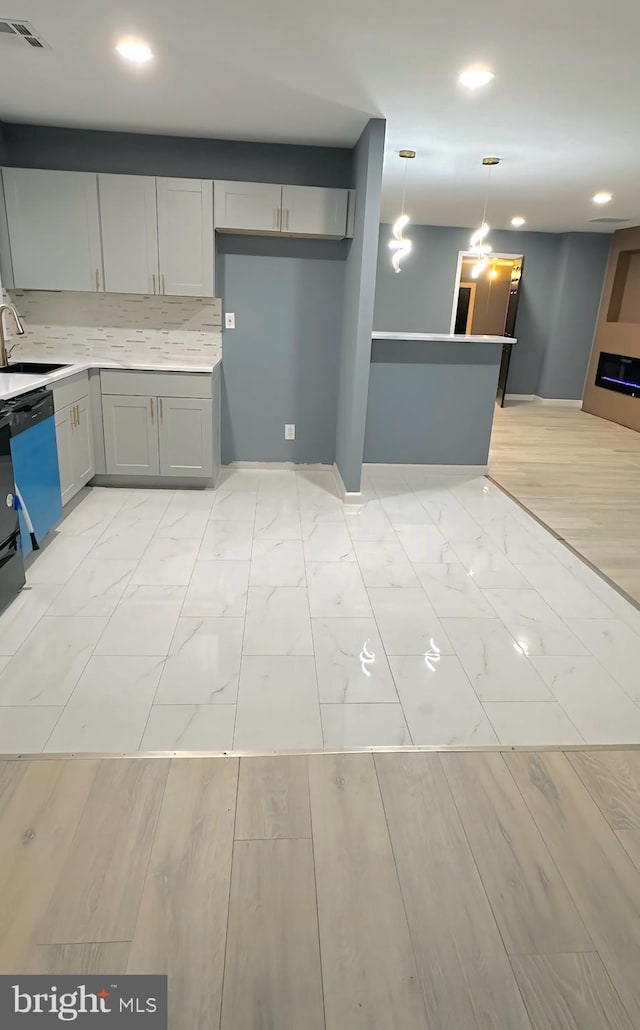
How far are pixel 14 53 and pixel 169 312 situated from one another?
75.6 inches

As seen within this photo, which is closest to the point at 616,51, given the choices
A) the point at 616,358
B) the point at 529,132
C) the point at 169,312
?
the point at 529,132

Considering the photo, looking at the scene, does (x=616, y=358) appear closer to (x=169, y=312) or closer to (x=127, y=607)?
(x=169, y=312)

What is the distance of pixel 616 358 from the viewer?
836 centimetres

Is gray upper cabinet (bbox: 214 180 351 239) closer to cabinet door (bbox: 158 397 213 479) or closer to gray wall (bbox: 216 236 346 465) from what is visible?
gray wall (bbox: 216 236 346 465)

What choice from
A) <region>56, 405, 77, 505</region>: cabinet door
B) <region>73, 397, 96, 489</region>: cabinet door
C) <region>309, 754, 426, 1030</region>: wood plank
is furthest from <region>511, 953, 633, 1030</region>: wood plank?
<region>73, 397, 96, 489</region>: cabinet door

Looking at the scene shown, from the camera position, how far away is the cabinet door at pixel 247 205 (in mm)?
4293

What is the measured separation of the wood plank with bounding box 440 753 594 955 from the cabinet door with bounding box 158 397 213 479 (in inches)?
119

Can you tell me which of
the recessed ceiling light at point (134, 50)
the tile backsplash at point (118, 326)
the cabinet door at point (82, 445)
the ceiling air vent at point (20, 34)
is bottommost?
the cabinet door at point (82, 445)

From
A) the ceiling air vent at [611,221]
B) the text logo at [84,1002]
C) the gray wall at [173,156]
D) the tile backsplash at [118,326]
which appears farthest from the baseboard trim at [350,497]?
the ceiling air vent at [611,221]

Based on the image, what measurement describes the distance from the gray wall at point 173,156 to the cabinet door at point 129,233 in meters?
0.23

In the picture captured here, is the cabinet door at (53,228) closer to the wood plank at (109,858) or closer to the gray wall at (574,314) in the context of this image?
the wood plank at (109,858)

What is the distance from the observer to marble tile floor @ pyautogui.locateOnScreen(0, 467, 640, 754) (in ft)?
7.13

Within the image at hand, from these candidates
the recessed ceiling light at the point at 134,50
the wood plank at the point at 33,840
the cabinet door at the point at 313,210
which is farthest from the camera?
the cabinet door at the point at 313,210

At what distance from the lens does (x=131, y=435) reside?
447 centimetres
